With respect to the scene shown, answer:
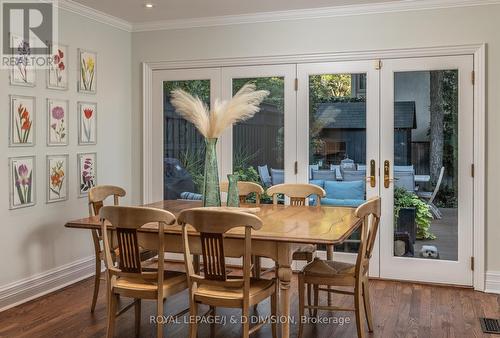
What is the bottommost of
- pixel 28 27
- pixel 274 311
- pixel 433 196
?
pixel 274 311

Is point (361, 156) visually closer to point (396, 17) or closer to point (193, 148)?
point (396, 17)

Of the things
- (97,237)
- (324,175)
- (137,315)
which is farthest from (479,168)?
(97,237)

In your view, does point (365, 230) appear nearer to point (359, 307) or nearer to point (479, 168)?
point (359, 307)

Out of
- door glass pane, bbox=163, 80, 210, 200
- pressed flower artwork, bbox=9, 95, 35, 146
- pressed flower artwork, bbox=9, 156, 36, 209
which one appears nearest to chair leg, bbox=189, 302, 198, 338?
pressed flower artwork, bbox=9, 156, 36, 209

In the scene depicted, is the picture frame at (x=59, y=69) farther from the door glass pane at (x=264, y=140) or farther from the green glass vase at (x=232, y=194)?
the green glass vase at (x=232, y=194)

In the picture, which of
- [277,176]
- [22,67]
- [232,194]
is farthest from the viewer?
[277,176]

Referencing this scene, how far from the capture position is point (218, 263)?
2.79m

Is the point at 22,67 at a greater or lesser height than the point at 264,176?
greater

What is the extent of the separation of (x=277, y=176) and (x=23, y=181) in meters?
2.33

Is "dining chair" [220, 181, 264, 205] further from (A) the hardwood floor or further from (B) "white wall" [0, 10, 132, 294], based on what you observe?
(B) "white wall" [0, 10, 132, 294]

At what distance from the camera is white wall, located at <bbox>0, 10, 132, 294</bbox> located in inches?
159

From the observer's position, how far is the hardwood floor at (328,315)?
11.4 feet

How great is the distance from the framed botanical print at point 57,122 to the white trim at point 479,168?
11.8ft

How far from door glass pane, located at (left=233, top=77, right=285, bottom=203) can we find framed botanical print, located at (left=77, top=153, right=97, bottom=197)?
1.39 meters
